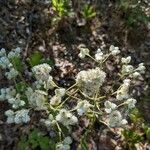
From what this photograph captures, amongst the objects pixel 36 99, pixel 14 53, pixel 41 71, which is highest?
pixel 14 53

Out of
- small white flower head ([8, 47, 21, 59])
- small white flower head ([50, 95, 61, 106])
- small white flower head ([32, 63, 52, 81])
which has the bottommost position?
small white flower head ([50, 95, 61, 106])

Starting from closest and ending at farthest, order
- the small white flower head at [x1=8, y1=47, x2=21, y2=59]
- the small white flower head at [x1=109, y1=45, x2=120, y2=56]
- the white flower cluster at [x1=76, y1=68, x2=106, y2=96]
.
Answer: the white flower cluster at [x1=76, y1=68, x2=106, y2=96]
the small white flower head at [x1=8, y1=47, x2=21, y2=59]
the small white flower head at [x1=109, y1=45, x2=120, y2=56]

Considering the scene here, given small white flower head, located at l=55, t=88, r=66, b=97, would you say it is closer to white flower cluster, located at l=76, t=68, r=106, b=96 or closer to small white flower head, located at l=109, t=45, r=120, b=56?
white flower cluster, located at l=76, t=68, r=106, b=96

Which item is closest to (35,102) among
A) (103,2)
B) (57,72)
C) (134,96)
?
(57,72)

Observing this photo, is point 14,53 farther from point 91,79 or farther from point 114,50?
point 114,50

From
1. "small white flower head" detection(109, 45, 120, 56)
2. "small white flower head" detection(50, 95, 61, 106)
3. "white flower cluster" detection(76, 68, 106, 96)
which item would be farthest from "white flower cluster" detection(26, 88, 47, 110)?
"small white flower head" detection(109, 45, 120, 56)

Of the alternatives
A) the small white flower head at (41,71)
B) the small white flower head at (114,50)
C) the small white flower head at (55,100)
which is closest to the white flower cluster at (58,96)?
the small white flower head at (55,100)

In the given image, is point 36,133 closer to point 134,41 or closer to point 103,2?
point 134,41

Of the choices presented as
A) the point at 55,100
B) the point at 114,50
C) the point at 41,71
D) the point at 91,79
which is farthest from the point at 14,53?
the point at 114,50
